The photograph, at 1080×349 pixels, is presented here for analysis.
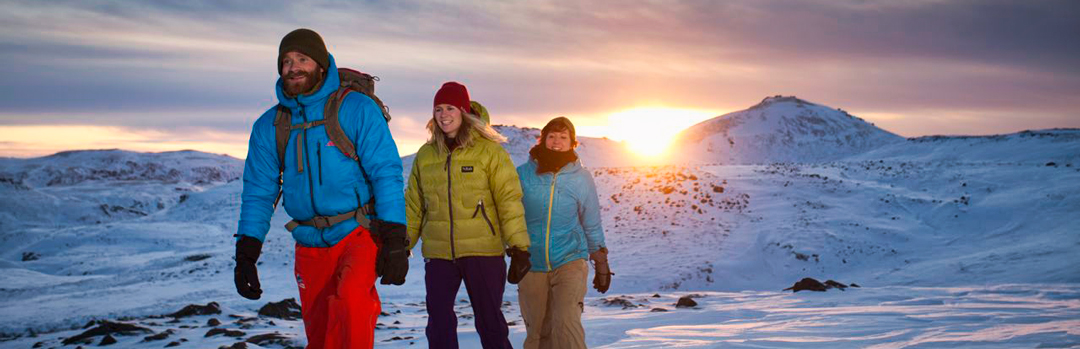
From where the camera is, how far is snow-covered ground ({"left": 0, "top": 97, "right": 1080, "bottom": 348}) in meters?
10.5

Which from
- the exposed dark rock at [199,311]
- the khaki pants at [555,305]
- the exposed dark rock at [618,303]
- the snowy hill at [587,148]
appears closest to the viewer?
the khaki pants at [555,305]

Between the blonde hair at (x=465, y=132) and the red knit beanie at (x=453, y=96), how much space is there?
93 millimetres

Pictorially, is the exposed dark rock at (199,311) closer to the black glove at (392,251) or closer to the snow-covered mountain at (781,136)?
the black glove at (392,251)

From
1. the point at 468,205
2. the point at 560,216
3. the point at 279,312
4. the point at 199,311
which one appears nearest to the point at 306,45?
the point at 468,205

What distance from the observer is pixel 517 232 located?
5.82m

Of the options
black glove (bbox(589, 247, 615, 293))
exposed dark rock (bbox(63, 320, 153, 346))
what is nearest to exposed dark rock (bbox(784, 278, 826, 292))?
black glove (bbox(589, 247, 615, 293))

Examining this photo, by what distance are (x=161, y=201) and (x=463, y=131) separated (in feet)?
254

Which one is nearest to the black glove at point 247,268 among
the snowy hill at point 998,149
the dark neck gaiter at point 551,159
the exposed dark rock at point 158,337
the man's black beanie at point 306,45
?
the man's black beanie at point 306,45

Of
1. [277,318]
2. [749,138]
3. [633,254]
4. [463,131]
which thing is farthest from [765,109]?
[463,131]

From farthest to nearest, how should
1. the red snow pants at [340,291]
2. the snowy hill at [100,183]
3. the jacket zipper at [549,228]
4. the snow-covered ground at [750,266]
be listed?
the snowy hill at [100,183]
the snow-covered ground at [750,266]
the jacket zipper at [549,228]
the red snow pants at [340,291]

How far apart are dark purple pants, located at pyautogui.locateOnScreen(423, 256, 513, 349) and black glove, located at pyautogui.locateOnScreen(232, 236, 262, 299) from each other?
1.32 m

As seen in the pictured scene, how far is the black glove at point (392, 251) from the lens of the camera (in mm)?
4711

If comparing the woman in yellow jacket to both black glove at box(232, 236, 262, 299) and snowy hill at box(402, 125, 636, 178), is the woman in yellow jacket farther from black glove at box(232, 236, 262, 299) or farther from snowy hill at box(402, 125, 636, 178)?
snowy hill at box(402, 125, 636, 178)

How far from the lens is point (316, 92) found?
4.86m
